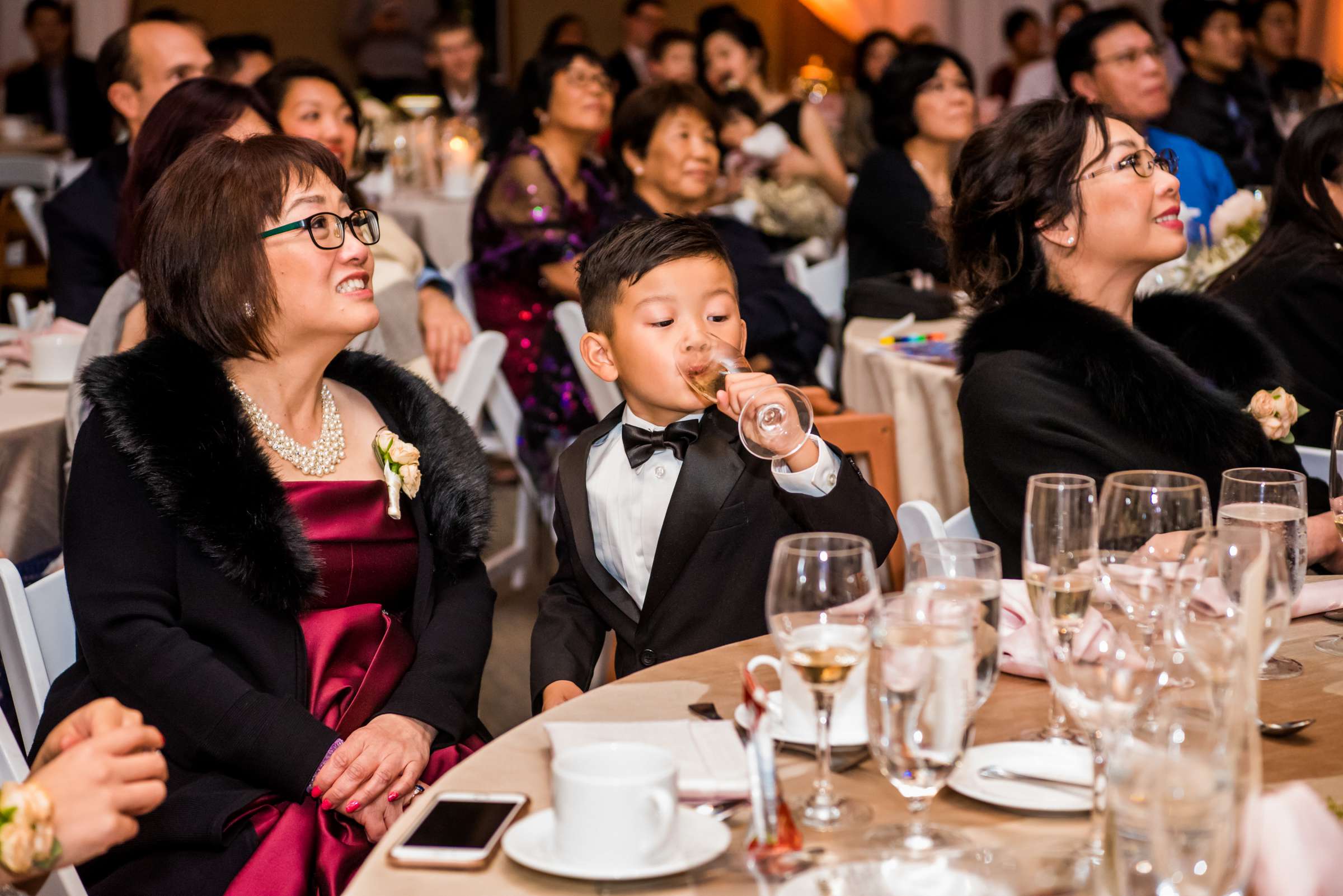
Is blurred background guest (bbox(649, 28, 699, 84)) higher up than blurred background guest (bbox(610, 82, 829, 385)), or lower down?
higher up

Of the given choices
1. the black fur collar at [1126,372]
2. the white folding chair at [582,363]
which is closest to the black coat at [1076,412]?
the black fur collar at [1126,372]

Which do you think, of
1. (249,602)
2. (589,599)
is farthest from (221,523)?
(589,599)

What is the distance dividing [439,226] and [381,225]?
7.61 ft

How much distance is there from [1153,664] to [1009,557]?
41.3 inches

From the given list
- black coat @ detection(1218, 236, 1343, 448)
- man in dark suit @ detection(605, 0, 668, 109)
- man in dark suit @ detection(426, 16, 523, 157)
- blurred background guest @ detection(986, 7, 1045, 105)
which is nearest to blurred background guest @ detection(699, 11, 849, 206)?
man in dark suit @ detection(426, 16, 523, 157)

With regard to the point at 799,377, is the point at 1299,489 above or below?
above

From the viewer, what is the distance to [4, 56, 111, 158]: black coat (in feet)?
31.1

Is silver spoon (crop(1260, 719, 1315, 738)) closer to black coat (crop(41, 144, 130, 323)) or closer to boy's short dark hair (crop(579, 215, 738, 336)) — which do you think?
boy's short dark hair (crop(579, 215, 738, 336))

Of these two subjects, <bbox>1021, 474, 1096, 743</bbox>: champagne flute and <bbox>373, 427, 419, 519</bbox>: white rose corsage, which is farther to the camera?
<bbox>373, 427, 419, 519</bbox>: white rose corsage

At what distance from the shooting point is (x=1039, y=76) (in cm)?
1062

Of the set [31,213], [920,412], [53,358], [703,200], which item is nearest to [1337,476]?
[920,412]

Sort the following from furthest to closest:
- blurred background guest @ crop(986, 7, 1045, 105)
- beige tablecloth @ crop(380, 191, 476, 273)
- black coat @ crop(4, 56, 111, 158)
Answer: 1. blurred background guest @ crop(986, 7, 1045, 105)
2. black coat @ crop(4, 56, 111, 158)
3. beige tablecloth @ crop(380, 191, 476, 273)

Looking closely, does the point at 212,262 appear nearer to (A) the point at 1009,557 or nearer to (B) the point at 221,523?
(B) the point at 221,523

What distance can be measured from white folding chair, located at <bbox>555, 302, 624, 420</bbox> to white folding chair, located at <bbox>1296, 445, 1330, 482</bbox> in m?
1.77
